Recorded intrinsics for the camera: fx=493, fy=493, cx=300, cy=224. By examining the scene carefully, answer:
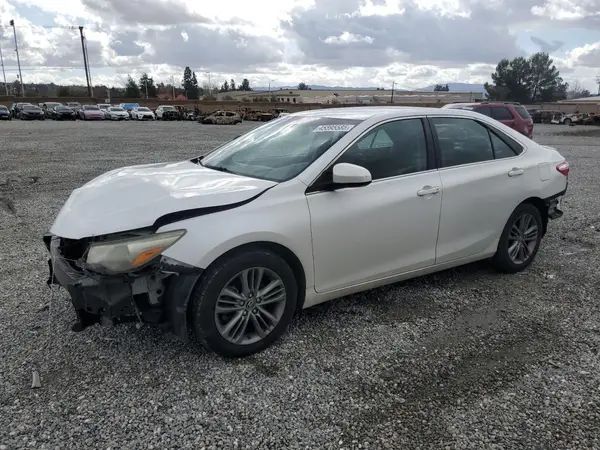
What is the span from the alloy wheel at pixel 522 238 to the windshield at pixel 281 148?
Result: 2076mm

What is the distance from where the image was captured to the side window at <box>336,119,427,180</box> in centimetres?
377

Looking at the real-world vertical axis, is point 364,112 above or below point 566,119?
above

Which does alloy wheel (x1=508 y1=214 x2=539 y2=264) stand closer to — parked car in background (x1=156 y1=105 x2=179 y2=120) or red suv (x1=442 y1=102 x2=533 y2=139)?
red suv (x1=442 y1=102 x2=533 y2=139)

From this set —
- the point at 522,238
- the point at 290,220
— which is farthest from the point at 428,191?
the point at 522,238

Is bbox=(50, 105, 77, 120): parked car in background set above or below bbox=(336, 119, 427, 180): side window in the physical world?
below

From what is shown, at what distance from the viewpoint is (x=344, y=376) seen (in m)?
3.15

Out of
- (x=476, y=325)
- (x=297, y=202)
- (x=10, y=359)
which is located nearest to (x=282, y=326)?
(x=297, y=202)

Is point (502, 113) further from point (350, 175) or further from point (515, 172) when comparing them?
point (350, 175)

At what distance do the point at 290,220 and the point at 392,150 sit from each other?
121cm

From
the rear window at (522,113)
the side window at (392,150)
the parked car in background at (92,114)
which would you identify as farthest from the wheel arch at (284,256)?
the parked car in background at (92,114)

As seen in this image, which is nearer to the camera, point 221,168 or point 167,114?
point 221,168

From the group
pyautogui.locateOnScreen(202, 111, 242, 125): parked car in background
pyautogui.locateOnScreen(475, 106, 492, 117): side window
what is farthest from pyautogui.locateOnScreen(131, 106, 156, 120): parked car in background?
pyautogui.locateOnScreen(475, 106, 492, 117): side window

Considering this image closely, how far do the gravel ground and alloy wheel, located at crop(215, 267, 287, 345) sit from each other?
20 cm

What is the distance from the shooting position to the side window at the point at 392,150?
3.77 m
